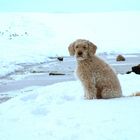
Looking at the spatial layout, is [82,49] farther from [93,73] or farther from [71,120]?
[71,120]

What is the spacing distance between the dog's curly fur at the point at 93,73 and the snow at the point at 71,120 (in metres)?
0.56

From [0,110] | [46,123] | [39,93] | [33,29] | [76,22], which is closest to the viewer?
[46,123]

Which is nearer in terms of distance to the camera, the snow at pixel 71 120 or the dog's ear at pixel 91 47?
the snow at pixel 71 120

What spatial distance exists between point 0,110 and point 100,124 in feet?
8.11

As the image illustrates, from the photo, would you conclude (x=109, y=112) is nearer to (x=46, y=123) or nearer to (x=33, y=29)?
(x=46, y=123)

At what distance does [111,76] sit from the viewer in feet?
26.8

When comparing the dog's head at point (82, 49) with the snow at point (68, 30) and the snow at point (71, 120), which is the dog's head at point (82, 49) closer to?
the snow at point (71, 120)

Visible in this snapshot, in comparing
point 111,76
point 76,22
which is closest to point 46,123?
point 111,76

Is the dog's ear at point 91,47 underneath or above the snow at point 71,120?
above

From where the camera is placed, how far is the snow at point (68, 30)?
173ft

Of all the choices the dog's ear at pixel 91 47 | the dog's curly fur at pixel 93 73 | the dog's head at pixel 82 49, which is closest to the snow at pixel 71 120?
the dog's curly fur at pixel 93 73

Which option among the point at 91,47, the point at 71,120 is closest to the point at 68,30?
the point at 91,47

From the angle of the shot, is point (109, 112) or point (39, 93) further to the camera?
point (39, 93)

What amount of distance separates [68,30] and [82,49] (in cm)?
5951
